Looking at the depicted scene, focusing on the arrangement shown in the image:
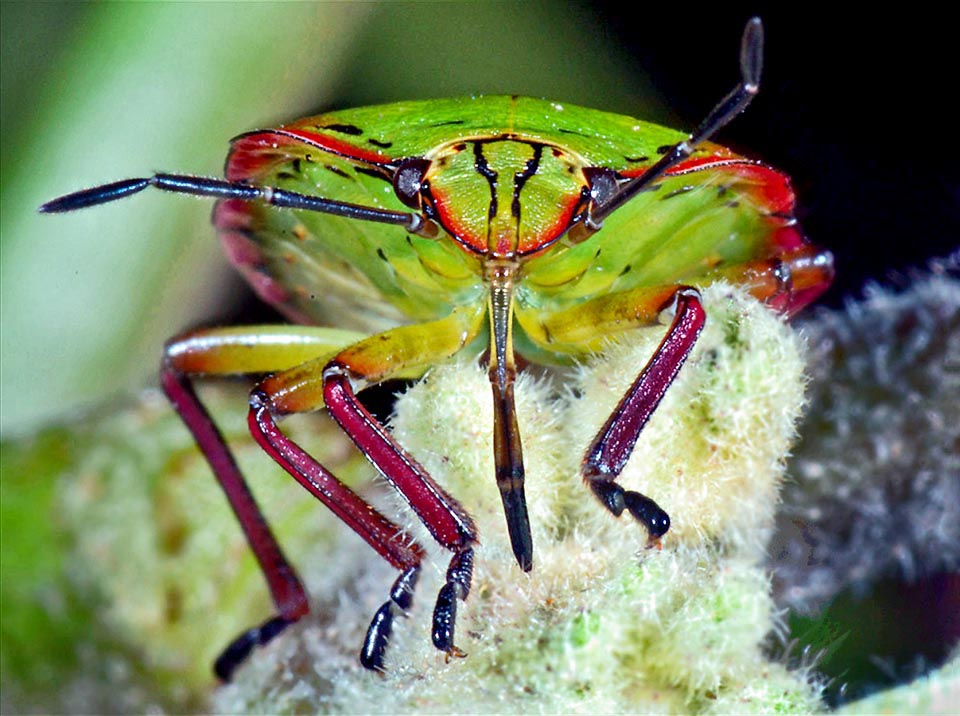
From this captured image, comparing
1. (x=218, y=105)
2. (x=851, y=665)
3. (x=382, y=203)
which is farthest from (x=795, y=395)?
(x=218, y=105)

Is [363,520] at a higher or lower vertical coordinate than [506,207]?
lower

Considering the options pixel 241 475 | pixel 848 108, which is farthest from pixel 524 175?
pixel 848 108

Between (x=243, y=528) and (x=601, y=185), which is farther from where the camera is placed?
(x=243, y=528)

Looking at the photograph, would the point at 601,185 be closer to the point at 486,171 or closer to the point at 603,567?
the point at 486,171

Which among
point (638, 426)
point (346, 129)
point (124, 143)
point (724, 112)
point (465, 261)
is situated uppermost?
point (124, 143)

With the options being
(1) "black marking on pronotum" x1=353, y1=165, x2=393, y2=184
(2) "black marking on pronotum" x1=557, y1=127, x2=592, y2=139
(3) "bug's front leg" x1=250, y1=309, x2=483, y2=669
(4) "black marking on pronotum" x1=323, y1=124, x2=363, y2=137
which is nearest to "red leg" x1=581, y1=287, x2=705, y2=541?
(3) "bug's front leg" x1=250, y1=309, x2=483, y2=669

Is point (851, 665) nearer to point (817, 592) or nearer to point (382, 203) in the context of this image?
point (817, 592)
